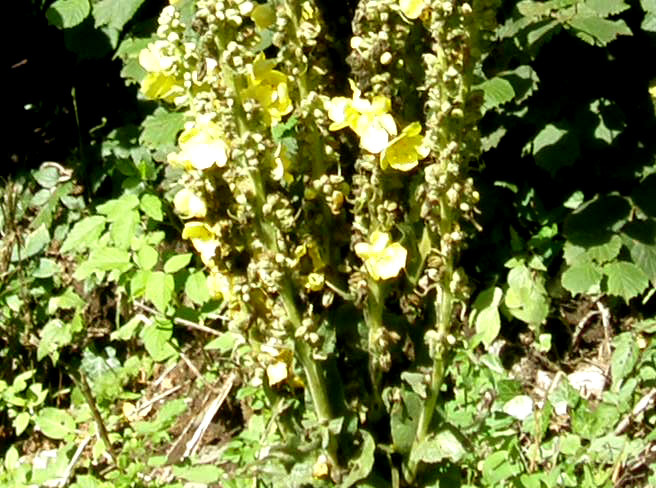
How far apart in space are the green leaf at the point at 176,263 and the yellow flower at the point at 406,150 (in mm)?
1477

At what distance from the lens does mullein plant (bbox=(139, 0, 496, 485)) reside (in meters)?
2.35

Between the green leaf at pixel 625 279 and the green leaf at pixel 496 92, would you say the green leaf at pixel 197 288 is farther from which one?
the green leaf at pixel 625 279

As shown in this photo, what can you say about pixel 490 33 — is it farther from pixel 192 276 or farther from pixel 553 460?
pixel 192 276

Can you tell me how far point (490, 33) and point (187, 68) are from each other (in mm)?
613

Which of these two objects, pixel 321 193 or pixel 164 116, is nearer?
pixel 321 193

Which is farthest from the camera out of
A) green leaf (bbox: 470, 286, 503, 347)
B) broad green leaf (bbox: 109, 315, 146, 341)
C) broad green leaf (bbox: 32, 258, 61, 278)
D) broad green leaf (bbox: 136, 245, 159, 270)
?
broad green leaf (bbox: 32, 258, 61, 278)

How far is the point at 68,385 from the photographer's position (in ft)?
14.2

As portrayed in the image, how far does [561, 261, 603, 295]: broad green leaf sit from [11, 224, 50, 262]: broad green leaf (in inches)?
76.0

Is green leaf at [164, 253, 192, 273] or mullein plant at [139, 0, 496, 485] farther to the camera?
green leaf at [164, 253, 192, 273]

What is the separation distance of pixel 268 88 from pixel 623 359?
5.73 feet

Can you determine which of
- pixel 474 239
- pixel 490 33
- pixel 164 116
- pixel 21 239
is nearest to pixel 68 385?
pixel 21 239

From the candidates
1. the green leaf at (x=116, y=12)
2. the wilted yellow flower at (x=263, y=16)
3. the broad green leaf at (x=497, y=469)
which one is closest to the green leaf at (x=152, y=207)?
the green leaf at (x=116, y=12)

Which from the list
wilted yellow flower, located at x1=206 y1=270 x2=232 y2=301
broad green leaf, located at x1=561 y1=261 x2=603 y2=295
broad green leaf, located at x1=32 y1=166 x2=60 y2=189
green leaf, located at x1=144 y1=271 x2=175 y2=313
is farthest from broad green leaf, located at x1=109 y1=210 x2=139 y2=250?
broad green leaf, located at x1=561 y1=261 x2=603 y2=295

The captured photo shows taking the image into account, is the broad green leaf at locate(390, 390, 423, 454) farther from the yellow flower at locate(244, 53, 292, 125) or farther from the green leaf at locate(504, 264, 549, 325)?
the green leaf at locate(504, 264, 549, 325)
